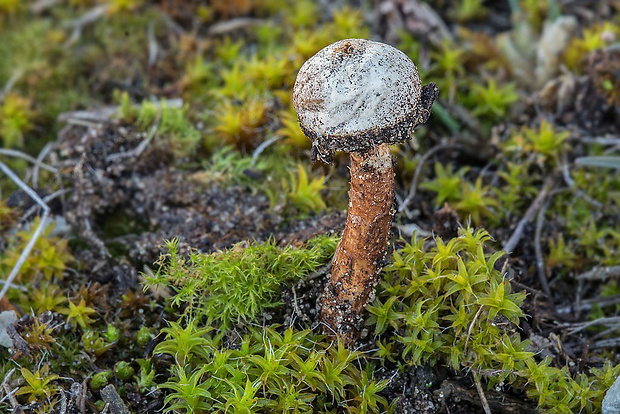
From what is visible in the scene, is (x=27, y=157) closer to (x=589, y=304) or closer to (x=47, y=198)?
(x=47, y=198)

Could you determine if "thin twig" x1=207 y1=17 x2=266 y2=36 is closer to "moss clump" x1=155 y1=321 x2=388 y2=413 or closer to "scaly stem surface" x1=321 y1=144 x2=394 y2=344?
"scaly stem surface" x1=321 y1=144 x2=394 y2=344

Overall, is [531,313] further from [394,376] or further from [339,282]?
[339,282]

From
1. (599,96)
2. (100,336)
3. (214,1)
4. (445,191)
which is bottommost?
(100,336)

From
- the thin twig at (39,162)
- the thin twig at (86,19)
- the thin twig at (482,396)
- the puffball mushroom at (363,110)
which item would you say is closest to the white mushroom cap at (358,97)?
the puffball mushroom at (363,110)

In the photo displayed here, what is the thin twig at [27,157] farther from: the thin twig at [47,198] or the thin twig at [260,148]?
the thin twig at [260,148]


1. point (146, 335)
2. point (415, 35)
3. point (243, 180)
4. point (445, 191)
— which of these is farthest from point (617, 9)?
point (146, 335)

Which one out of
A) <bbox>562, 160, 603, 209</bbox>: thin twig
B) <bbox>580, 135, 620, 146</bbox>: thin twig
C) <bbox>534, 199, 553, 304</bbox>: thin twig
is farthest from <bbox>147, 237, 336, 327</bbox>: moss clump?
<bbox>580, 135, 620, 146</bbox>: thin twig
